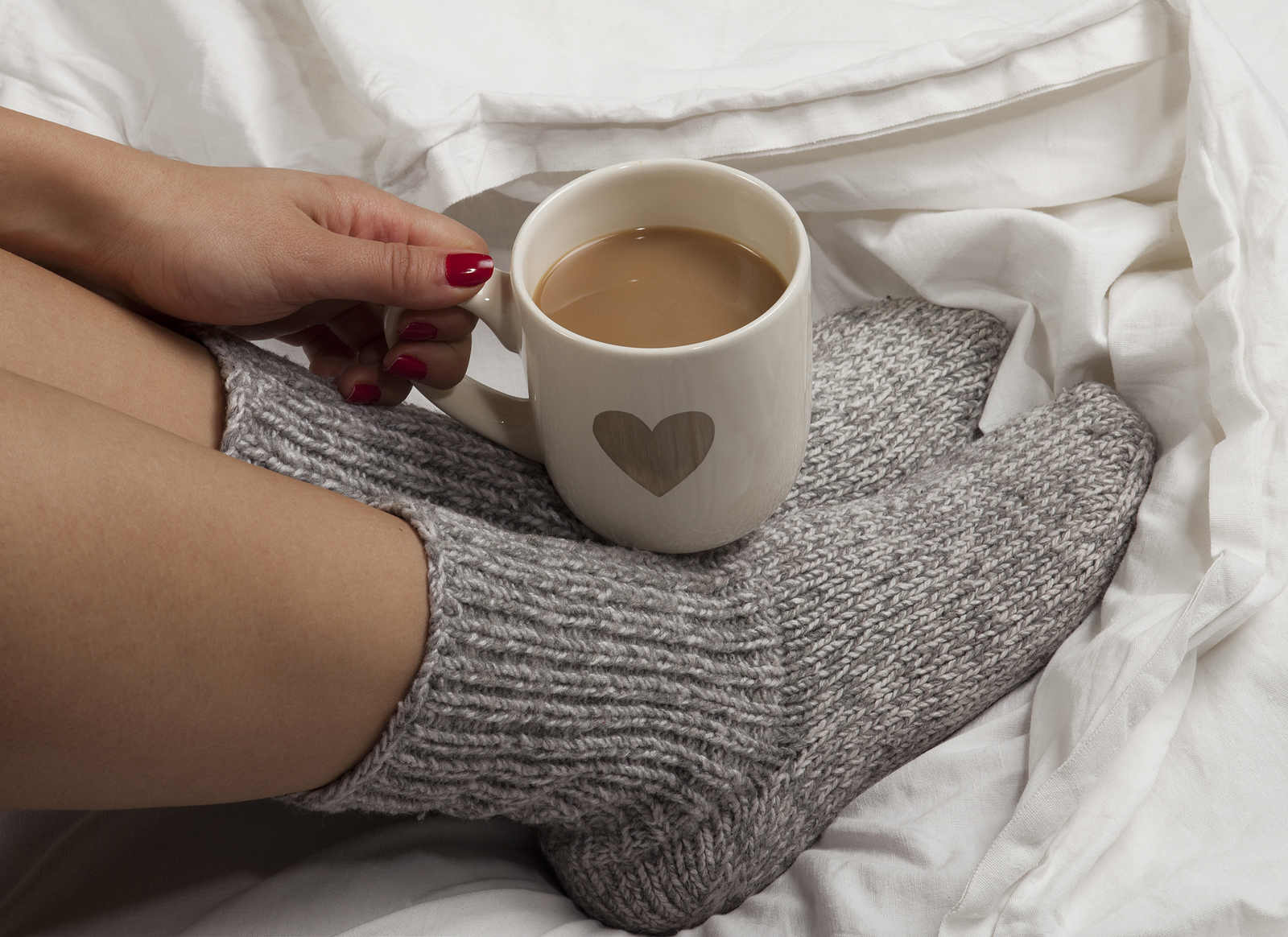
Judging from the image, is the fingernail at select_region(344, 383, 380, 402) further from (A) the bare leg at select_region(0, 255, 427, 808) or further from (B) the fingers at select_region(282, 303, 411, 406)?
(A) the bare leg at select_region(0, 255, 427, 808)

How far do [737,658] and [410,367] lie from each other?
9.7 inches

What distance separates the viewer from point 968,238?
71cm

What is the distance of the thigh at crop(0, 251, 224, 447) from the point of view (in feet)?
1.60

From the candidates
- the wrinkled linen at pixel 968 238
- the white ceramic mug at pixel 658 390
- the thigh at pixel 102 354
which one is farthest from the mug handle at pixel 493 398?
the wrinkled linen at pixel 968 238

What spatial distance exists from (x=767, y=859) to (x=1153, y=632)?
0.26m

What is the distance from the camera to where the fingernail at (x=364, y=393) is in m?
0.58

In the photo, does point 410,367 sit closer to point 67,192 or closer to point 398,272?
point 398,272

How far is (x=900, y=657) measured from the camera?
23.8 inches

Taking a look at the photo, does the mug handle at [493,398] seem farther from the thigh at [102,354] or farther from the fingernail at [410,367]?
the thigh at [102,354]

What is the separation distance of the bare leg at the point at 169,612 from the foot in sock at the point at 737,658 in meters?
0.03

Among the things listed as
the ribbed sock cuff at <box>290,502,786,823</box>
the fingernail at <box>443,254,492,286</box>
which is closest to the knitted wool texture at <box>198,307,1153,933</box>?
the ribbed sock cuff at <box>290,502,786,823</box>

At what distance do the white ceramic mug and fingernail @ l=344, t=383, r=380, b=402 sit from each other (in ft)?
0.12

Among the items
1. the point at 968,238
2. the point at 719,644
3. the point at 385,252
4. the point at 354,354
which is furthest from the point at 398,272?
the point at 968,238

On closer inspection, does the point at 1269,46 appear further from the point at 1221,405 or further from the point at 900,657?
the point at 900,657
